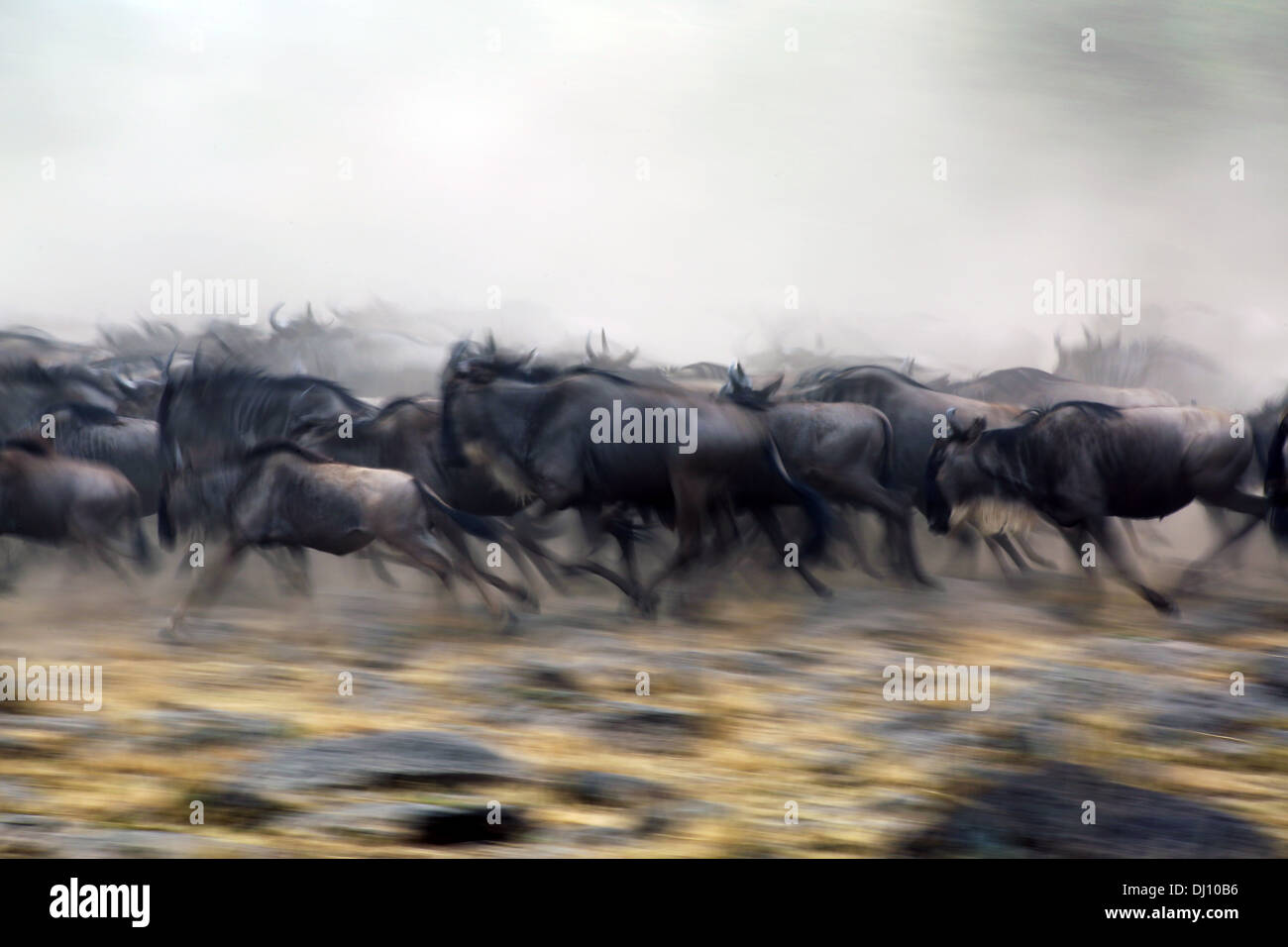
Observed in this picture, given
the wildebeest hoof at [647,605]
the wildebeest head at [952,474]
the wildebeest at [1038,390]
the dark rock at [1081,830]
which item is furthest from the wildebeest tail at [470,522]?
the wildebeest at [1038,390]

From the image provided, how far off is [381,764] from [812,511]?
7.44 ft

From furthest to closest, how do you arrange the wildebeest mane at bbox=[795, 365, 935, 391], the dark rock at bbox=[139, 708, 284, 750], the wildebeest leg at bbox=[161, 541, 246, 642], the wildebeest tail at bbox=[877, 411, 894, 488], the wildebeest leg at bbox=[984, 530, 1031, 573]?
the wildebeest mane at bbox=[795, 365, 935, 391], the wildebeest tail at bbox=[877, 411, 894, 488], the wildebeest leg at bbox=[984, 530, 1031, 573], the wildebeest leg at bbox=[161, 541, 246, 642], the dark rock at bbox=[139, 708, 284, 750]

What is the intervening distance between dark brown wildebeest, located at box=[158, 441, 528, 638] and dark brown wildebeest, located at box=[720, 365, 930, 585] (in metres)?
1.46

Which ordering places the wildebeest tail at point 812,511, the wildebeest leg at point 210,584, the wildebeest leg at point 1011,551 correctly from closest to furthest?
the wildebeest leg at point 210,584
the wildebeest tail at point 812,511
the wildebeest leg at point 1011,551

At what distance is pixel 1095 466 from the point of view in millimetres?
4512

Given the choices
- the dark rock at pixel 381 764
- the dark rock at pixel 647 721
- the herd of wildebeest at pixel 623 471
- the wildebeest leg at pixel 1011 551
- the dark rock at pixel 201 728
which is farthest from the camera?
the wildebeest leg at pixel 1011 551

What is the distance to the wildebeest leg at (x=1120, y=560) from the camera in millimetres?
4312

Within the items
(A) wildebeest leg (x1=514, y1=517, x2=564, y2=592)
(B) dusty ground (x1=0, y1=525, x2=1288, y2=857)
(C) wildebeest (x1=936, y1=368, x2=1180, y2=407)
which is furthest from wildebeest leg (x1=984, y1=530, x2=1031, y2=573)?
(A) wildebeest leg (x1=514, y1=517, x2=564, y2=592)

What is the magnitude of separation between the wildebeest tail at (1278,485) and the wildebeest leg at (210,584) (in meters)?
3.89

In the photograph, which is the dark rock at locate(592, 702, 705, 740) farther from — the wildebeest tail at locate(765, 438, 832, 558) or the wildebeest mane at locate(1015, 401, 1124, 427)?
the wildebeest mane at locate(1015, 401, 1124, 427)

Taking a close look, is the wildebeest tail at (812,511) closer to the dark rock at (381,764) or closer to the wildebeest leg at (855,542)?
the wildebeest leg at (855,542)

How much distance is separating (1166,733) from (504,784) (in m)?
1.88

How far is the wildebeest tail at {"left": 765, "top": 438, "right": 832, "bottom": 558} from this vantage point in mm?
4680

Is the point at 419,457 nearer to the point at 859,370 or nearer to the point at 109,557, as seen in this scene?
the point at 109,557
